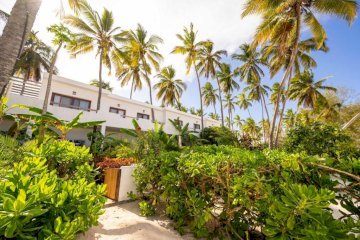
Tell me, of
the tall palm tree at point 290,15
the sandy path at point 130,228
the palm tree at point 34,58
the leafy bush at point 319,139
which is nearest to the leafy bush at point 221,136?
the leafy bush at point 319,139

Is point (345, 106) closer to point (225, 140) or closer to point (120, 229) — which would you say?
point (225, 140)

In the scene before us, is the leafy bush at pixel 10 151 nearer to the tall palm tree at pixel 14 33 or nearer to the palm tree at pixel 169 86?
the tall palm tree at pixel 14 33

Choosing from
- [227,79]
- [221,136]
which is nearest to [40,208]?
[221,136]

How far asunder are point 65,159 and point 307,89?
31061 mm

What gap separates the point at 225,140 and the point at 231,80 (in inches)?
581

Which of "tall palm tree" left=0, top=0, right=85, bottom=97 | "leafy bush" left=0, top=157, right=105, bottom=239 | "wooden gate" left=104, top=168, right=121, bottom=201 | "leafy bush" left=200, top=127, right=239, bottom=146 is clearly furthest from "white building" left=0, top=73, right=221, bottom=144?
"leafy bush" left=0, top=157, right=105, bottom=239

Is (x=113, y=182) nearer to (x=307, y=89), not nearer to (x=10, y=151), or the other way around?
(x=10, y=151)

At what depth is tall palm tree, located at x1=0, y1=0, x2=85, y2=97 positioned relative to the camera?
4.32m

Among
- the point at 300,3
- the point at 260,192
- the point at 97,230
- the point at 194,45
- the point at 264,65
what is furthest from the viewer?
the point at 264,65

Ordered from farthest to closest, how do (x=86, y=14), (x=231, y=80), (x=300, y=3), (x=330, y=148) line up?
(x=231, y=80) < (x=86, y=14) < (x=300, y=3) < (x=330, y=148)

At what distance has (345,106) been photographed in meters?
26.4

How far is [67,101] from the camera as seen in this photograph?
14.3 metres

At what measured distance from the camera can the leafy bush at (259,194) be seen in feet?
6.64

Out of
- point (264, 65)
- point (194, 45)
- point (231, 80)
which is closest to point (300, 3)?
point (194, 45)
